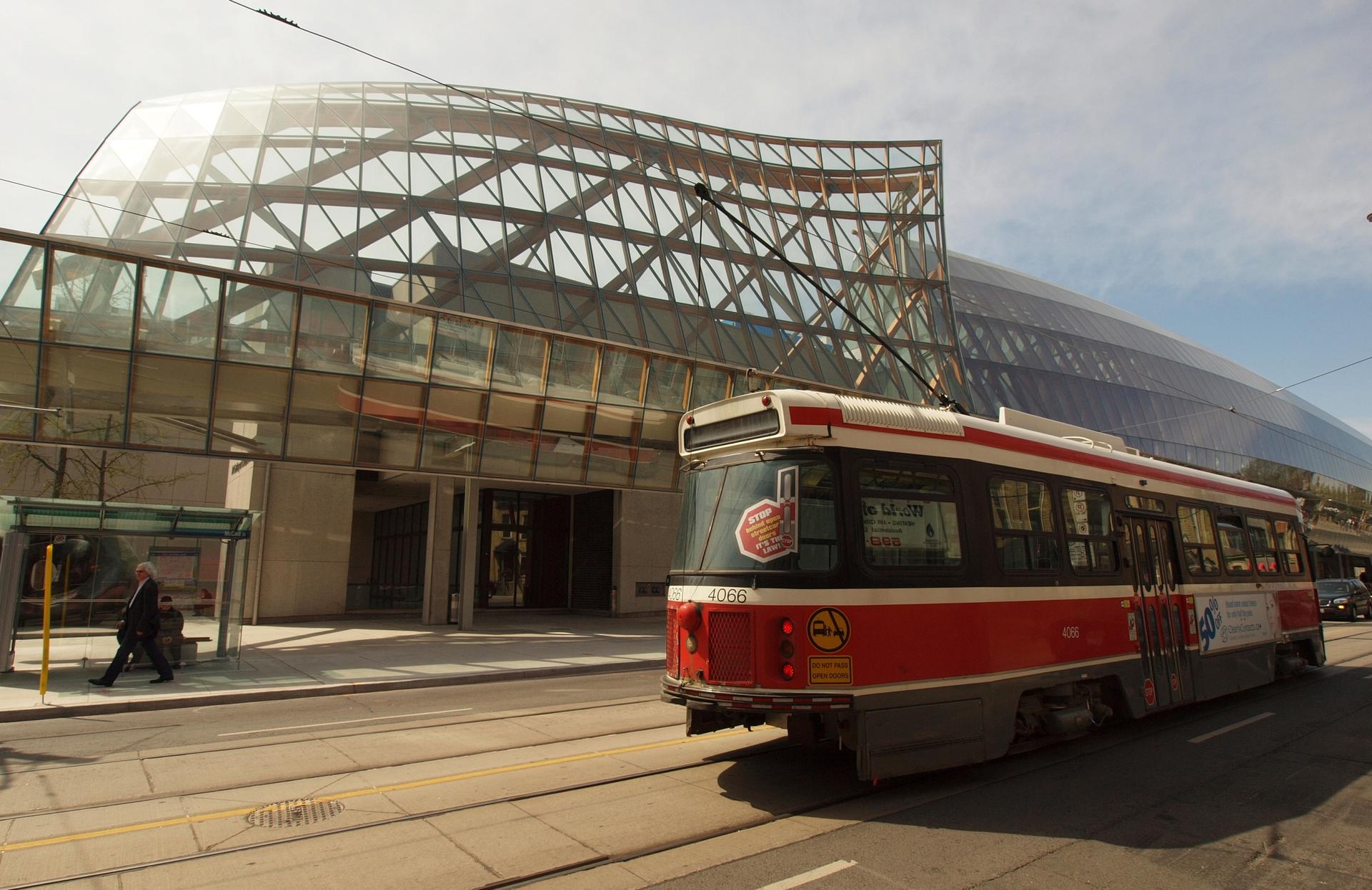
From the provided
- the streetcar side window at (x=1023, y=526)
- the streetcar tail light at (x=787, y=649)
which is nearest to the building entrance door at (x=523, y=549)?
the streetcar side window at (x=1023, y=526)

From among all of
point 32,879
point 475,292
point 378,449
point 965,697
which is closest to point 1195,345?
point 475,292

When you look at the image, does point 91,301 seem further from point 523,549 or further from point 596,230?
point 523,549

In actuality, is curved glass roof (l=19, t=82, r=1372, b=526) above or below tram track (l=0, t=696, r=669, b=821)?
above

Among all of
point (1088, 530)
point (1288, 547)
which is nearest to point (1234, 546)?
point (1288, 547)

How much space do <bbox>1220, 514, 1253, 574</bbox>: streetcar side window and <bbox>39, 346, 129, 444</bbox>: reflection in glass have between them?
20.9m

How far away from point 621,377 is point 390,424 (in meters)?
6.66

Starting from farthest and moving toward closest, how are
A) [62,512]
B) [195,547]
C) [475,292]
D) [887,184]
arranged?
[887,184], [475,292], [195,547], [62,512]

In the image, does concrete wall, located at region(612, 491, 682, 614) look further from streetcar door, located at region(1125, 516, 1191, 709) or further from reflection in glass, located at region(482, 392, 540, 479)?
streetcar door, located at region(1125, 516, 1191, 709)

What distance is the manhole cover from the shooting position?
5.90 meters

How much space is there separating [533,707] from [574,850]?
6340mm

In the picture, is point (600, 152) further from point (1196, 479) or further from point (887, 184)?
point (1196, 479)

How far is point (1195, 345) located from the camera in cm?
6097

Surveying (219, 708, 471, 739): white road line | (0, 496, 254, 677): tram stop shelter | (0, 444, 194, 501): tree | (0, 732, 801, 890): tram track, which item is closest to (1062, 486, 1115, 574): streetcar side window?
(0, 732, 801, 890): tram track

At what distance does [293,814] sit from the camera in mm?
6160
